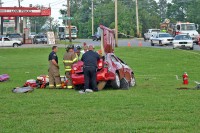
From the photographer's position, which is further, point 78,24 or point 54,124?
point 78,24

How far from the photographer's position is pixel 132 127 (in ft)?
33.1

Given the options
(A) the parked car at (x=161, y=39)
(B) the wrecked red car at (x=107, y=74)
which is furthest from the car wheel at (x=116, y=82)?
(A) the parked car at (x=161, y=39)

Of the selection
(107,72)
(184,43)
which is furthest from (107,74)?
(184,43)

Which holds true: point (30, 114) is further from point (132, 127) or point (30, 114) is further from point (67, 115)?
point (132, 127)

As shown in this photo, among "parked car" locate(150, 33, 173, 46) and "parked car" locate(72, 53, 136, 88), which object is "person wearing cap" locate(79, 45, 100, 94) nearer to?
"parked car" locate(72, 53, 136, 88)

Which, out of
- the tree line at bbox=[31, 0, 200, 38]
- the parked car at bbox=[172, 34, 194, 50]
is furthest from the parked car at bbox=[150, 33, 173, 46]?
the tree line at bbox=[31, 0, 200, 38]

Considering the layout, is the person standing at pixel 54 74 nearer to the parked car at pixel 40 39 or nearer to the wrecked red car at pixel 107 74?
the wrecked red car at pixel 107 74

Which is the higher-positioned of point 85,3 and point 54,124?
point 85,3

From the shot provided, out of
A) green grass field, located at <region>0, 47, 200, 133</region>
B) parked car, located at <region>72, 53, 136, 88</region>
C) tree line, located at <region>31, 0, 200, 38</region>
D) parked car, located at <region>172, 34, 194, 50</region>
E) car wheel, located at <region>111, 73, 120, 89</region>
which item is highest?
tree line, located at <region>31, 0, 200, 38</region>

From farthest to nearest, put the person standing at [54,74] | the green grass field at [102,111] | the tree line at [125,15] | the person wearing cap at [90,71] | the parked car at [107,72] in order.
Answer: the tree line at [125,15] → the person standing at [54,74] → the parked car at [107,72] → the person wearing cap at [90,71] → the green grass field at [102,111]

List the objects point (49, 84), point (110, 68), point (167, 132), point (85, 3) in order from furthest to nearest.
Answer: point (85, 3), point (49, 84), point (110, 68), point (167, 132)

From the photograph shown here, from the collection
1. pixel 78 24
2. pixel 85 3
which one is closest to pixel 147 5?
pixel 85 3

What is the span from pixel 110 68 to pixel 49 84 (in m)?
2.60

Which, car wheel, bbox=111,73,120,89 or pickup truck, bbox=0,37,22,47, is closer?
car wheel, bbox=111,73,120,89
